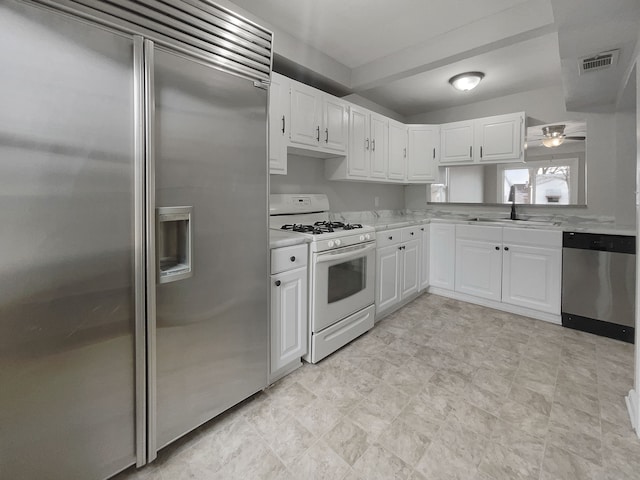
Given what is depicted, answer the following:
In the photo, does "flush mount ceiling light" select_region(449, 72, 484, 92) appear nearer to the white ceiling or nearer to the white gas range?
the white ceiling

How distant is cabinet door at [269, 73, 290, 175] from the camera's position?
2229mm

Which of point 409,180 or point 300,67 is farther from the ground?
point 300,67

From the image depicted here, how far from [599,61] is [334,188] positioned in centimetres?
230

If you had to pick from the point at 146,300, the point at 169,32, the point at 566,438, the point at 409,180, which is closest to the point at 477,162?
the point at 409,180

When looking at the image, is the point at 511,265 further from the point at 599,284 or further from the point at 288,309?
the point at 288,309

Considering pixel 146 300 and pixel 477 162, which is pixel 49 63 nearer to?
pixel 146 300

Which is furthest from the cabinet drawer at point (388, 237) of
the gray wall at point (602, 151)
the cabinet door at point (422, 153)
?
the gray wall at point (602, 151)

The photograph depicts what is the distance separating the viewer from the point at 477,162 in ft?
12.0

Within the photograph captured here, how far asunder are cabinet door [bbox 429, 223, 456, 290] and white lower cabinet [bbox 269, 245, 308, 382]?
→ 7.37ft

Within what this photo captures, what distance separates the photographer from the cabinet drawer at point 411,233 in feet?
10.6

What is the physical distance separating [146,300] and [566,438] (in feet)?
7.01

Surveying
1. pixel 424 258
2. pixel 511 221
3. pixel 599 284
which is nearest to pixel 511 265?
pixel 511 221

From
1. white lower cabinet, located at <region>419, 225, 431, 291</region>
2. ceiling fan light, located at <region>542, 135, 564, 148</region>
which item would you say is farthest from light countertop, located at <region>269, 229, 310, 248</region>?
ceiling fan light, located at <region>542, 135, 564, 148</region>

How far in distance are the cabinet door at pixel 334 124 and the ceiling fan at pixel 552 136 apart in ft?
7.25
